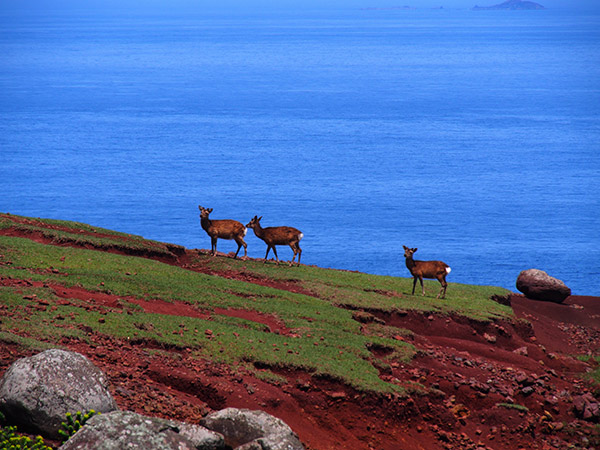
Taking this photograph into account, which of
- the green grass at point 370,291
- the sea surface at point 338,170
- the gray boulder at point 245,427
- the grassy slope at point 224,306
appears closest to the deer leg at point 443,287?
the green grass at point 370,291

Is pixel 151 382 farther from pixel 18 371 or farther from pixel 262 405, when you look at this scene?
pixel 18 371

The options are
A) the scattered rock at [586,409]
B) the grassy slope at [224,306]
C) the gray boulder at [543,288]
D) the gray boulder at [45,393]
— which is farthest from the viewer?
the gray boulder at [543,288]

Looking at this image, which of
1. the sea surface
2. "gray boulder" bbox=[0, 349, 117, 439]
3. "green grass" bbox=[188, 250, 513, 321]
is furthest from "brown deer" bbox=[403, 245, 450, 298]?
the sea surface

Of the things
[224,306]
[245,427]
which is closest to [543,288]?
[224,306]

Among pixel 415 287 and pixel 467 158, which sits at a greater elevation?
pixel 467 158

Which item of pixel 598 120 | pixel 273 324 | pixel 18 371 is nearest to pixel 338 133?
pixel 598 120

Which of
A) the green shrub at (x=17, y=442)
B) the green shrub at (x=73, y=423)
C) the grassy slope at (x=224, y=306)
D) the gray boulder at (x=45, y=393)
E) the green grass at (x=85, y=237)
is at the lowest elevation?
the green shrub at (x=17, y=442)

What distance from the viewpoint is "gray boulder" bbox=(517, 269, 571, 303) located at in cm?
3800

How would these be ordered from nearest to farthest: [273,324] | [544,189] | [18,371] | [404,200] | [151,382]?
1. [18,371]
2. [151,382]
3. [273,324]
4. [404,200]
5. [544,189]

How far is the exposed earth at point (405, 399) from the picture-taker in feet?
59.5

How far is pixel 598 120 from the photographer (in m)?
161

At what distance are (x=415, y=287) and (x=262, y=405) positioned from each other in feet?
53.9

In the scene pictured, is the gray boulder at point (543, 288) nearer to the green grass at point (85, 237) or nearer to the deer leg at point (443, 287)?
the deer leg at point (443, 287)

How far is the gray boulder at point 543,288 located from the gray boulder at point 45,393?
27.9 meters
